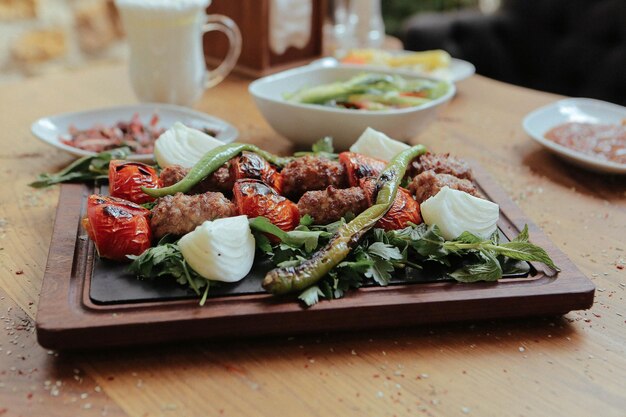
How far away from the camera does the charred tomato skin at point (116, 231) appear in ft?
4.42

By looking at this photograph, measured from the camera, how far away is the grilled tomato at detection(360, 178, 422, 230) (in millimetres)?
1458

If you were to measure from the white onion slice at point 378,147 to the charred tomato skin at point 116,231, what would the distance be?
2.01 ft

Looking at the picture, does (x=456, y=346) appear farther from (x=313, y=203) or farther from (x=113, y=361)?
(x=113, y=361)

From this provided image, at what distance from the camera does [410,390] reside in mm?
1157

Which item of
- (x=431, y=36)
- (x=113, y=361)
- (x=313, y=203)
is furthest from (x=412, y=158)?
(x=431, y=36)

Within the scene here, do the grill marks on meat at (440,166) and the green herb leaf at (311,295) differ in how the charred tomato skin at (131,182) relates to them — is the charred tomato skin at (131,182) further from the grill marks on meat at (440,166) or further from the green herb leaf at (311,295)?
the grill marks on meat at (440,166)

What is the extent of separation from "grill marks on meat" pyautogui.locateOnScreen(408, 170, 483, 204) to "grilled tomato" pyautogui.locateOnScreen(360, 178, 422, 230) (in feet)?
0.15

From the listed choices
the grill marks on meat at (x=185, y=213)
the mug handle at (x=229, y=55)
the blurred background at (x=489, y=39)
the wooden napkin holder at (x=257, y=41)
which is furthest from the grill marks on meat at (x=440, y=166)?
the blurred background at (x=489, y=39)

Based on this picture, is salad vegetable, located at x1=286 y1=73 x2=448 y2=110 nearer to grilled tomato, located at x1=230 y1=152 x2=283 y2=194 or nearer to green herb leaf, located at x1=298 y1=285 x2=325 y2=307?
grilled tomato, located at x1=230 y1=152 x2=283 y2=194

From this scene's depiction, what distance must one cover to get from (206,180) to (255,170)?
11 cm

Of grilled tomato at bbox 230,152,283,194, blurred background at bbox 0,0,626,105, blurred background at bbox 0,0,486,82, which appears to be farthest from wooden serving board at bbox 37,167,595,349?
blurred background at bbox 0,0,486,82

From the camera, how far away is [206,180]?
1570mm

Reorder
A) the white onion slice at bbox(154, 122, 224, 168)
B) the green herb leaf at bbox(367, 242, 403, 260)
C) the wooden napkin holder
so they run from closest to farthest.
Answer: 1. the green herb leaf at bbox(367, 242, 403, 260)
2. the white onion slice at bbox(154, 122, 224, 168)
3. the wooden napkin holder

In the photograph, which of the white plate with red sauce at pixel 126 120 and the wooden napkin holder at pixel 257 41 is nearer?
the white plate with red sauce at pixel 126 120
